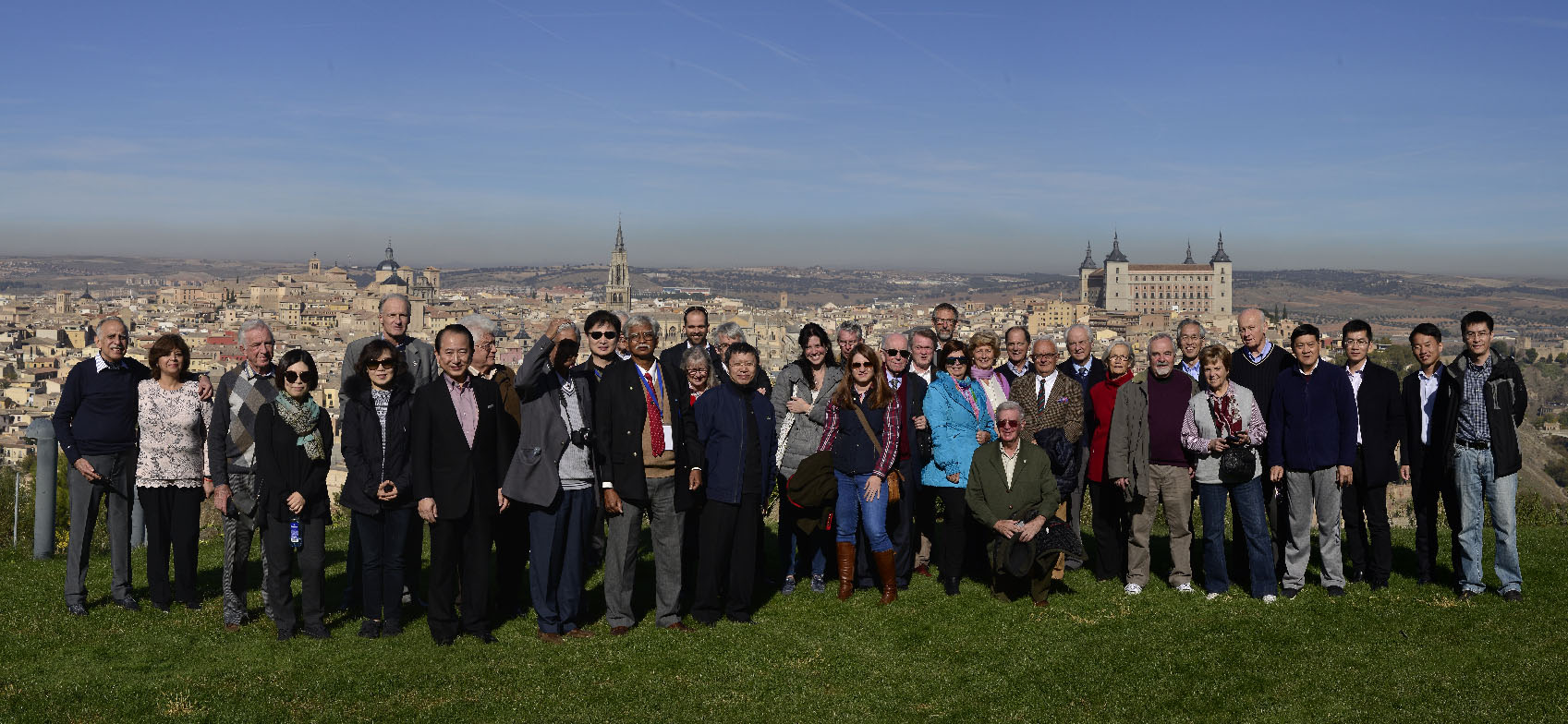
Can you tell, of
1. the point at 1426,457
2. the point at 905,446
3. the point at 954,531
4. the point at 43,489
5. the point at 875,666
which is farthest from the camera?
the point at 43,489

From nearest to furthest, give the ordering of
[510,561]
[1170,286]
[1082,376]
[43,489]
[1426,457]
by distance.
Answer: [510,561], [1426,457], [1082,376], [43,489], [1170,286]

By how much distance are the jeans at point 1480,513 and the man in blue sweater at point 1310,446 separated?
650 mm

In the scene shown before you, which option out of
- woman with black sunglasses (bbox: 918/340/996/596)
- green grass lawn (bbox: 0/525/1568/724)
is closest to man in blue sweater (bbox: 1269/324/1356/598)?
green grass lawn (bbox: 0/525/1568/724)

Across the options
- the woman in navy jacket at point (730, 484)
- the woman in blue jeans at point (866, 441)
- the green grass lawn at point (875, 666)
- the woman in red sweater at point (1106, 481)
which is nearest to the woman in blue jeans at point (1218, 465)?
the green grass lawn at point (875, 666)

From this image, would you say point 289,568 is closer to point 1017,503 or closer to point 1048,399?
point 1017,503

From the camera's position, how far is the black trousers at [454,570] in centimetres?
586

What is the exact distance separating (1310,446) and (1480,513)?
3.45 ft

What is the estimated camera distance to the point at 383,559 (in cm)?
600

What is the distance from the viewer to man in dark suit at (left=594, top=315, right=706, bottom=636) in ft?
19.6

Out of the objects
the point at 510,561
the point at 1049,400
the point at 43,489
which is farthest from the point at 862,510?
the point at 43,489

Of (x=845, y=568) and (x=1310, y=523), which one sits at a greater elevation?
(x=1310, y=523)

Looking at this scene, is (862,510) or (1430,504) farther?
(1430,504)

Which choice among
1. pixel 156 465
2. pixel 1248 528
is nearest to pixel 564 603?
pixel 156 465

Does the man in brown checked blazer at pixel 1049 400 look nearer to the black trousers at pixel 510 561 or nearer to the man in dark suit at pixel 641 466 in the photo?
the man in dark suit at pixel 641 466
